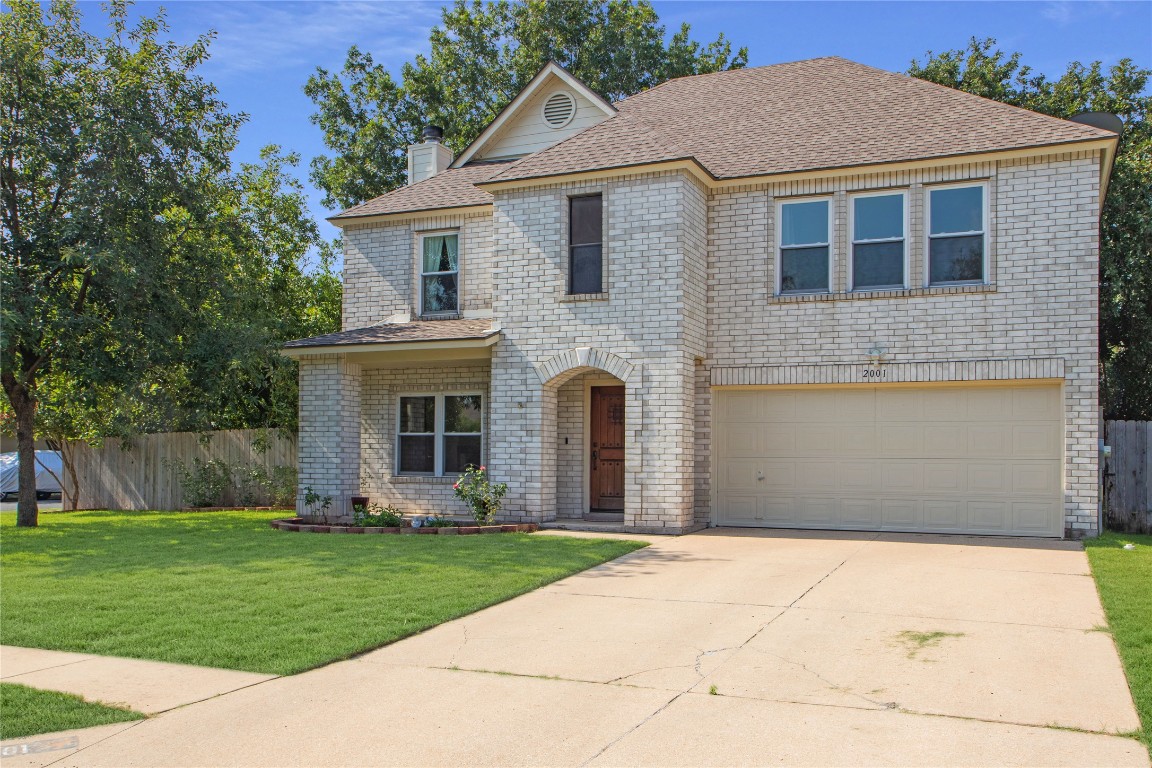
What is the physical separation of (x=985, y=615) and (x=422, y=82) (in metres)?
27.7

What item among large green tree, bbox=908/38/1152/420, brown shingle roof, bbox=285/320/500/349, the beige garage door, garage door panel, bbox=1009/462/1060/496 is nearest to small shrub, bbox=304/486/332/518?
brown shingle roof, bbox=285/320/500/349

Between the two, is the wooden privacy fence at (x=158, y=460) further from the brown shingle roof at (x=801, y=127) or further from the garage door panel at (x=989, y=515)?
the garage door panel at (x=989, y=515)

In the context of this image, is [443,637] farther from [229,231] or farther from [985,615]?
[229,231]

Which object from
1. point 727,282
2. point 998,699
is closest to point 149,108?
point 727,282

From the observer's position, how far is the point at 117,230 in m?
16.2

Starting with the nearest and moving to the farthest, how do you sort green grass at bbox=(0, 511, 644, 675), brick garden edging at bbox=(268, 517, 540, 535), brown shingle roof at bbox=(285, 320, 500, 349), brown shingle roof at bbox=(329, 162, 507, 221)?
1. green grass at bbox=(0, 511, 644, 675)
2. brick garden edging at bbox=(268, 517, 540, 535)
3. brown shingle roof at bbox=(285, 320, 500, 349)
4. brown shingle roof at bbox=(329, 162, 507, 221)

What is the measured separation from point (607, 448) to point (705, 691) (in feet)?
35.7

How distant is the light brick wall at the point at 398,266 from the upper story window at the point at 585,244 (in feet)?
7.48

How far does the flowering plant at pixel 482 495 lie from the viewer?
51.9 ft

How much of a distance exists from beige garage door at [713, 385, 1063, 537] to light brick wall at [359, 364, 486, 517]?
490cm

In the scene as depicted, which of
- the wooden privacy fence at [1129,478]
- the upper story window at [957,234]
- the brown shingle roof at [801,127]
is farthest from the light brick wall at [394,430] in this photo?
the wooden privacy fence at [1129,478]

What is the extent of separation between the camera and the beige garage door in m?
14.4

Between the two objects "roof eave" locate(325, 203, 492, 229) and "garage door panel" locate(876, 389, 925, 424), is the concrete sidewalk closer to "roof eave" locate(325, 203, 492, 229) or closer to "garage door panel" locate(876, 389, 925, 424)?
"garage door panel" locate(876, 389, 925, 424)

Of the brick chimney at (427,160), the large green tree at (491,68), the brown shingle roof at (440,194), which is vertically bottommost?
the brown shingle roof at (440,194)
